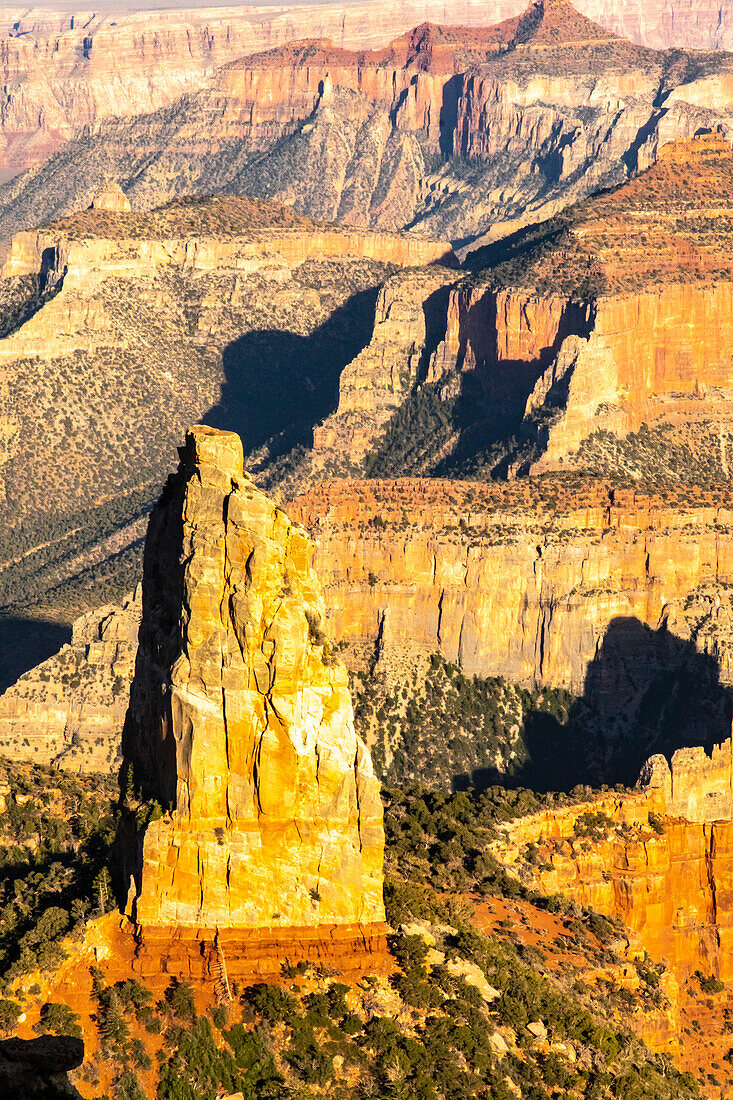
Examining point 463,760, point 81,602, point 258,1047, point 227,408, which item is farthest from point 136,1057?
point 227,408

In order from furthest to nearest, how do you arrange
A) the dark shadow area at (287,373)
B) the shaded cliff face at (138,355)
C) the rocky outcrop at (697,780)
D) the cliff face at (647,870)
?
the dark shadow area at (287,373) → the shaded cliff face at (138,355) → the rocky outcrop at (697,780) → the cliff face at (647,870)

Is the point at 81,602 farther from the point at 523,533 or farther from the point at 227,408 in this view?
the point at 227,408

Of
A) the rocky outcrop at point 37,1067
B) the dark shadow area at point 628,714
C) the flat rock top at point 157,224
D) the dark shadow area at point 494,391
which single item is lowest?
the rocky outcrop at point 37,1067

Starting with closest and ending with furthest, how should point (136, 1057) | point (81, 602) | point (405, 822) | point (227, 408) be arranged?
point (136, 1057) → point (405, 822) → point (81, 602) → point (227, 408)

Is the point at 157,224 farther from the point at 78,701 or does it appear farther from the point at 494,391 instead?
the point at 78,701

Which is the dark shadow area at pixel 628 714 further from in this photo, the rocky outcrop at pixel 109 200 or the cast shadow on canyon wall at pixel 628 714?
the rocky outcrop at pixel 109 200

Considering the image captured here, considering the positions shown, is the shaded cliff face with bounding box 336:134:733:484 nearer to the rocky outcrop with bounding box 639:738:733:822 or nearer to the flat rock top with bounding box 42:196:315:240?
the flat rock top with bounding box 42:196:315:240

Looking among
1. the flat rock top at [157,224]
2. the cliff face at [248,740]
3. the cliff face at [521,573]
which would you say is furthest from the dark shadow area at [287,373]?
the cliff face at [248,740]
